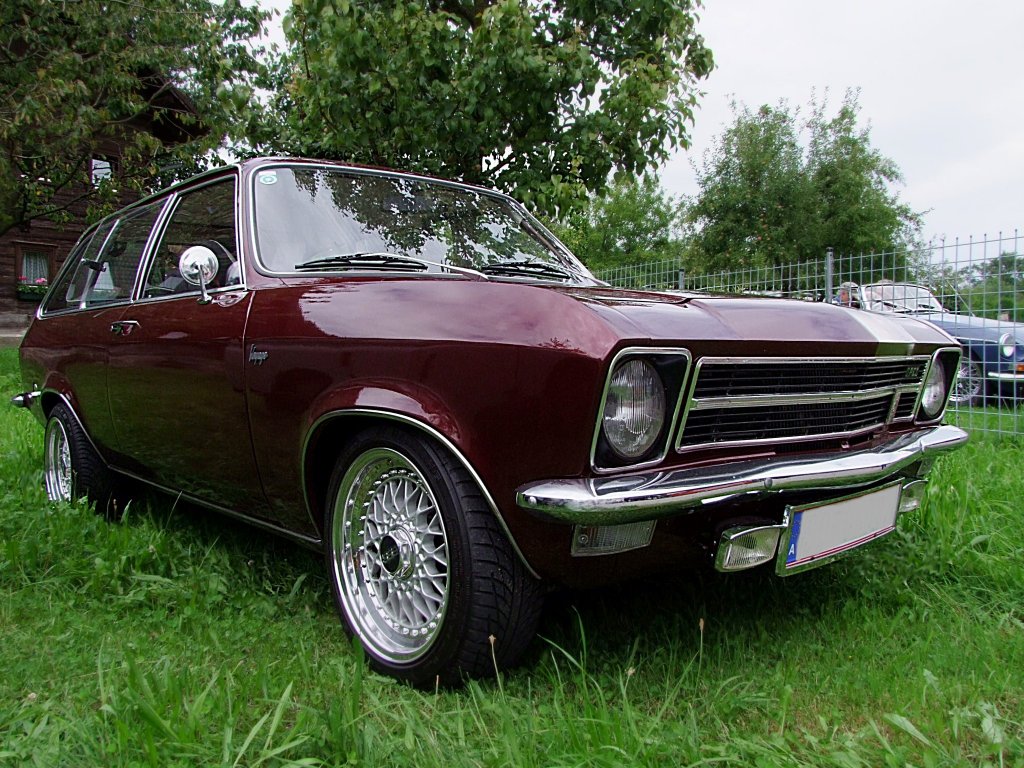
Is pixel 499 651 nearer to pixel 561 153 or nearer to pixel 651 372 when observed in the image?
pixel 651 372

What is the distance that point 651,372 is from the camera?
190 cm

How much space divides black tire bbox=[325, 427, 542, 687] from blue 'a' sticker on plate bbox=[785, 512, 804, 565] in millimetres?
667

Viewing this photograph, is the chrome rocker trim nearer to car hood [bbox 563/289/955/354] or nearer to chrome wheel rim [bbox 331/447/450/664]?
chrome wheel rim [bbox 331/447/450/664]

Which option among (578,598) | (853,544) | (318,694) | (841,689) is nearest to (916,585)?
(853,544)

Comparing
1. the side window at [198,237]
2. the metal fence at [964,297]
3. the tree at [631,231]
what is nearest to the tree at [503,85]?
the metal fence at [964,297]

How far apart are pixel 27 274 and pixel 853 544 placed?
28012 mm

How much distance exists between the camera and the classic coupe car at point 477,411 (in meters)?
1.88

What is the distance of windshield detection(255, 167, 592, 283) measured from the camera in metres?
2.75

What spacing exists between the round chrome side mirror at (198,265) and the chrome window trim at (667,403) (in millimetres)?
1632

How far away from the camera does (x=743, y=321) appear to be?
2.08 m

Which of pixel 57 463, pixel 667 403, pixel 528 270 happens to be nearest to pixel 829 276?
pixel 528 270

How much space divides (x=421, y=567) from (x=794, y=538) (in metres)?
1.01

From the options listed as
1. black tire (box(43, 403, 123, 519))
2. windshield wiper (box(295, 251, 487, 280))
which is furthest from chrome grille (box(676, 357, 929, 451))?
black tire (box(43, 403, 123, 519))

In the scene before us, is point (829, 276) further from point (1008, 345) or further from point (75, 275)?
point (75, 275)
